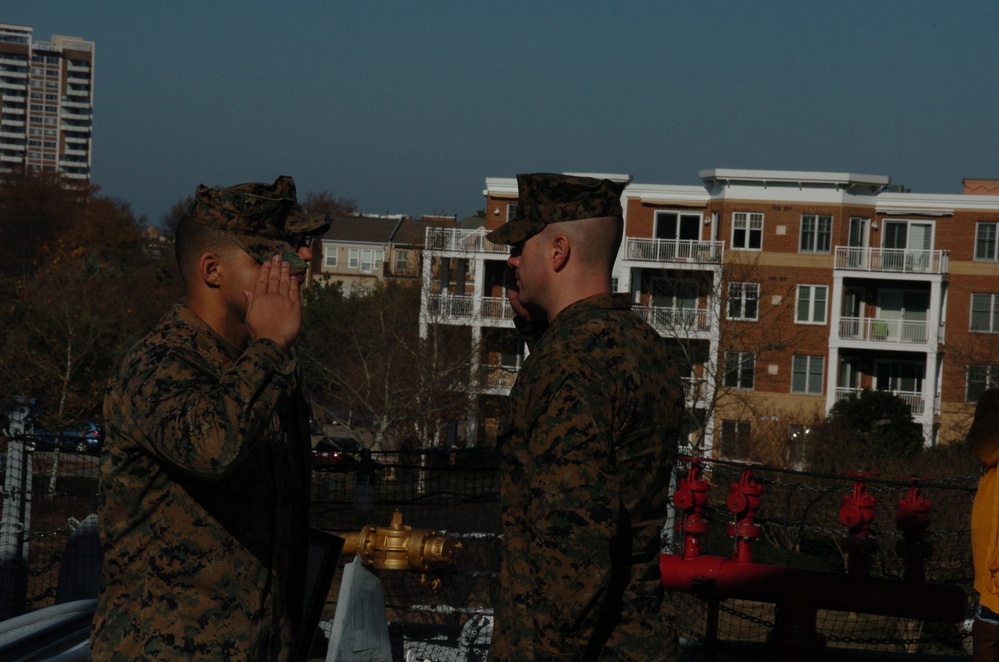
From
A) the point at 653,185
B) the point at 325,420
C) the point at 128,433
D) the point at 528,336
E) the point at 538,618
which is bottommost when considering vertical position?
the point at 325,420

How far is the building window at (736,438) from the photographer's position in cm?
3862

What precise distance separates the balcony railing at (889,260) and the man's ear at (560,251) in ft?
141

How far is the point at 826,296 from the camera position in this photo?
149 ft

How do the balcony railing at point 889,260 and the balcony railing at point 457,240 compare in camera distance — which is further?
the balcony railing at point 457,240

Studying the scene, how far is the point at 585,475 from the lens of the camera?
9.83ft

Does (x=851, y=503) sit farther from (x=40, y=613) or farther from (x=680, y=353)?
(x=680, y=353)

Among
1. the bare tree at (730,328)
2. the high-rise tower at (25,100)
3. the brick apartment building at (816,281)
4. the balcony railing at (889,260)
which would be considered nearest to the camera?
the bare tree at (730,328)

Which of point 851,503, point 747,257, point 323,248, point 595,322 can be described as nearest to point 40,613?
point 595,322

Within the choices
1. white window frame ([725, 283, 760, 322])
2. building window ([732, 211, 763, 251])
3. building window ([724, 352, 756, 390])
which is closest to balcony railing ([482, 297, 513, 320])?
white window frame ([725, 283, 760, 322])

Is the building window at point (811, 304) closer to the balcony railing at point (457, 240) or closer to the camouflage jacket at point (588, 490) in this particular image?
the balcony railing at point (457, 240)

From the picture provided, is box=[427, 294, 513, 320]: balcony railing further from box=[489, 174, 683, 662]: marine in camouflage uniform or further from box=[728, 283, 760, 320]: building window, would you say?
box=[489, 174, 683, 662]: marine in camouflage uniform

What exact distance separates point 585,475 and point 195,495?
1059 millimetres

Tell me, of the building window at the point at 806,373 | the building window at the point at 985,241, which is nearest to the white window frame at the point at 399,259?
the building window at the point at 806,373

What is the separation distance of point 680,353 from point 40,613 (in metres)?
36.7
